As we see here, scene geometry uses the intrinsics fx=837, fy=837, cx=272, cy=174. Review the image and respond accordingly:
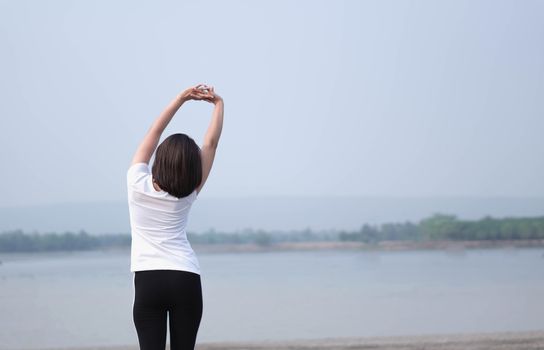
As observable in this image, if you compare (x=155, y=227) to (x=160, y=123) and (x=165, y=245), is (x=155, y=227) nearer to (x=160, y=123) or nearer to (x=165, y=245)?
(x=165, y=245)

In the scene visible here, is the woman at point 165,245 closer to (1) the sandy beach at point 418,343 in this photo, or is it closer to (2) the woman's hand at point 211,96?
(2) the woman's hand at point 211,96

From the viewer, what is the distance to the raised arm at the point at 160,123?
86.1 inches

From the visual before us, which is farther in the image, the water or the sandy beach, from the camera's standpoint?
the water

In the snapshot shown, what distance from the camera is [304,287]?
41.9 ft

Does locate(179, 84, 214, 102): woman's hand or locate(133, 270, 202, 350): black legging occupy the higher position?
locate(179, 84, 214, 102): woman's hand

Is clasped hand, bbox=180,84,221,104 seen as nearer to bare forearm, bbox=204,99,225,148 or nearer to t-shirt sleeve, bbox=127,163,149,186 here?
bare forearm, bbox=204,99,225,148

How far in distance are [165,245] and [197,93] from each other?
1.50 feet

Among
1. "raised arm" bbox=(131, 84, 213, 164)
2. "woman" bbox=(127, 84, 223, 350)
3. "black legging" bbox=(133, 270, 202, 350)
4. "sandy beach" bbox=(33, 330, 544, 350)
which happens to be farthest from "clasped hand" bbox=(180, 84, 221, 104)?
"sandy beach" bbox=(33, 330, 544, 350)

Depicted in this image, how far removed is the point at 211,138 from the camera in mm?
2256

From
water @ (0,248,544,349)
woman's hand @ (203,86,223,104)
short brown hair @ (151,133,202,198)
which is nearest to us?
short brown hair @ (151,133,202,198)

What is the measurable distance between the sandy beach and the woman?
7.38 ft

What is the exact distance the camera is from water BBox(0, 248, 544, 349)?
7.99 meters

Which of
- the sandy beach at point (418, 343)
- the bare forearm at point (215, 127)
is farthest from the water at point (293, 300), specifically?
the bare forearm at point (215, 127)

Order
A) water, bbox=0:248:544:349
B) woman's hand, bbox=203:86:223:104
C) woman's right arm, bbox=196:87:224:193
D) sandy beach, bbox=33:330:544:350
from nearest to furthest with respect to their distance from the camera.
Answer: woman's right arm, bbox=196:87:224:193 → woman's hand, bbox=203:86:223:104 → sandy beach, bbox=33:330:544:350 → water, bbox=0:248:544:349
